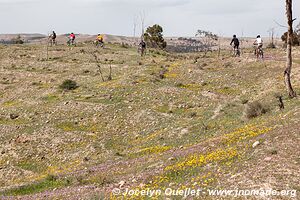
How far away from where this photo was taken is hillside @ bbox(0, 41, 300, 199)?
12977mm

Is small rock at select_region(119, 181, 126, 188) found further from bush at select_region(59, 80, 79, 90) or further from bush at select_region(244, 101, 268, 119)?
bush at select_region(59, 80, 79, 90)

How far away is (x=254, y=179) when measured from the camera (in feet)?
36.1

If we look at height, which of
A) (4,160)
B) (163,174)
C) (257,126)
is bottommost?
(4,160)

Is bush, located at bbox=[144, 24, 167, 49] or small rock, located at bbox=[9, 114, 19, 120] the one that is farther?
bush, located at bbox=[144, 24, 167, 49]

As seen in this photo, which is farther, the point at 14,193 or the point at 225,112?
the point at 225,112

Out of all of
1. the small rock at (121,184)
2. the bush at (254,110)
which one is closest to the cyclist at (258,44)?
the bush at (254,110)

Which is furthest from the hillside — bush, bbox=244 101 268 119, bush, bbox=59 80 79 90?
bush, bbox=59 80 79 90

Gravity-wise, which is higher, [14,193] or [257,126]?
[257,126]

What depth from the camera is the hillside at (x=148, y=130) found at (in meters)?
13.0

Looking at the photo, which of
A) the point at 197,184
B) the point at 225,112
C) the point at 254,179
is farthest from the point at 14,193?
the point at 225,112

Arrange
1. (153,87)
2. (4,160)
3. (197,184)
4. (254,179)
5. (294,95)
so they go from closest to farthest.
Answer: (254,179), (197,184), (294,95), (4,160), (153,87)

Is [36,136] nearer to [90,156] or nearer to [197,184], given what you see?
[90,156]

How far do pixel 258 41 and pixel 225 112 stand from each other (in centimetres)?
1728

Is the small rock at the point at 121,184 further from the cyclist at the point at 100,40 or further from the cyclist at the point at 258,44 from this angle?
the cyclist at the point at 100,40
